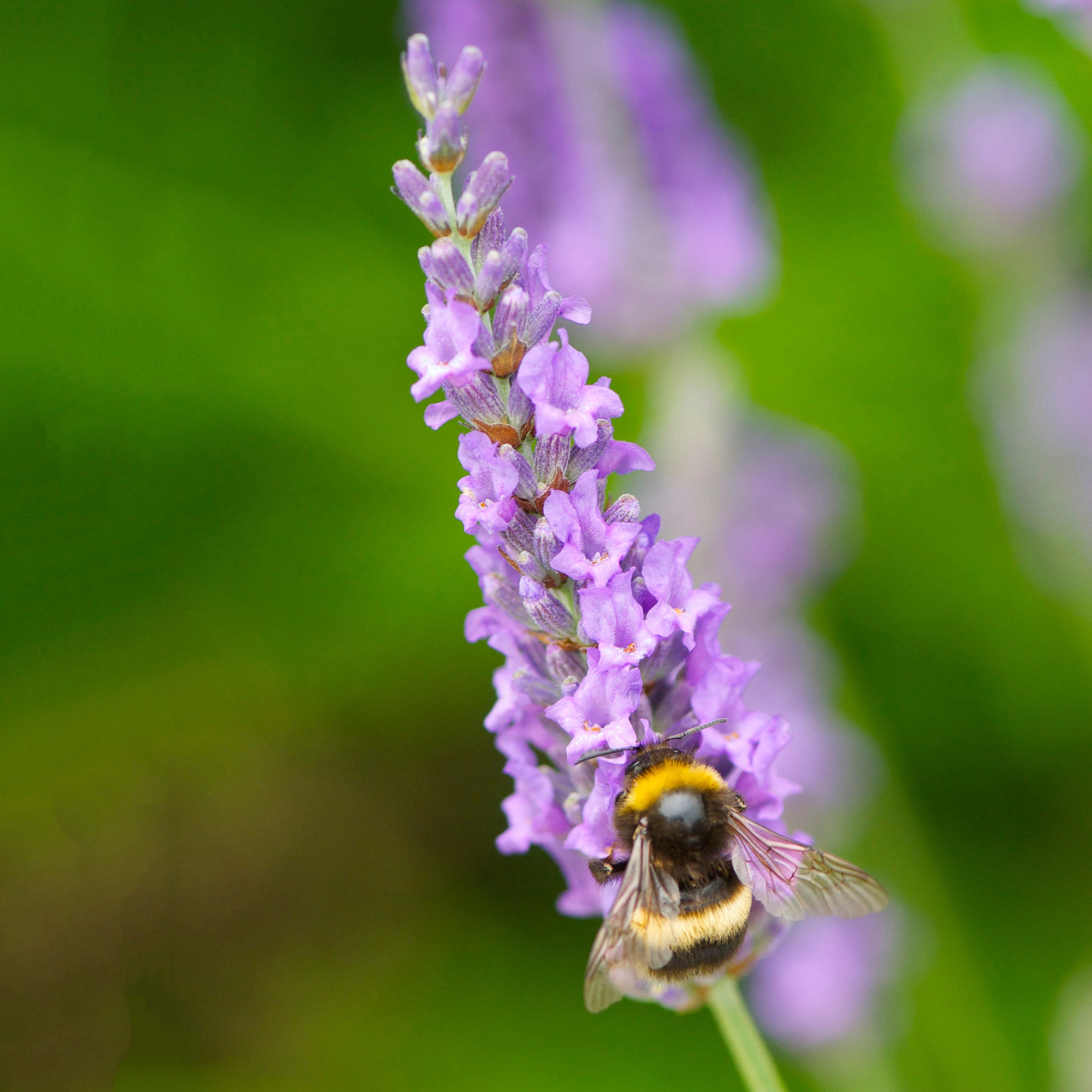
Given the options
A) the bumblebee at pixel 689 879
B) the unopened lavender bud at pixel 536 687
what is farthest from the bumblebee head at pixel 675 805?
the unopened lavender bud at pixel 536 687

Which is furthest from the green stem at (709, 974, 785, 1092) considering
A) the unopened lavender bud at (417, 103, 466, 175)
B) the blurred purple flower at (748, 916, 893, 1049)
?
the blurred purple flower at (748, 916, 893, 1049)

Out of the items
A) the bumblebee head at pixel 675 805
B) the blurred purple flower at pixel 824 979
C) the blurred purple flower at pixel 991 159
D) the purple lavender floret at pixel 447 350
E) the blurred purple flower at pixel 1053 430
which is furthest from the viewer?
the blurred purple flower at pixel 991 159

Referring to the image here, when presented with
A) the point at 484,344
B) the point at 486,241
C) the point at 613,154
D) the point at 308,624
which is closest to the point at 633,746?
the point at 484,344

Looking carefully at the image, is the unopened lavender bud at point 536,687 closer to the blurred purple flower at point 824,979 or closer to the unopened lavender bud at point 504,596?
the unopened lavender bud at point 504,596

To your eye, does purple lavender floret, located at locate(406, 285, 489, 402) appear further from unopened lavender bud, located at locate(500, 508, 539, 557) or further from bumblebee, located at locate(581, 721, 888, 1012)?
bumblebee, located at locate(581, 721, 888, 1012)

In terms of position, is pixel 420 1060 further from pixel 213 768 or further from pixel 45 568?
pixel 45 568

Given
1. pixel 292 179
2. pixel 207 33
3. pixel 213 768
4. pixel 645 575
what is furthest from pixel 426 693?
pixel 645 575

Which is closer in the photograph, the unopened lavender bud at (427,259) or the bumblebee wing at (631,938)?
the unopened lavender bud at (427,259)
